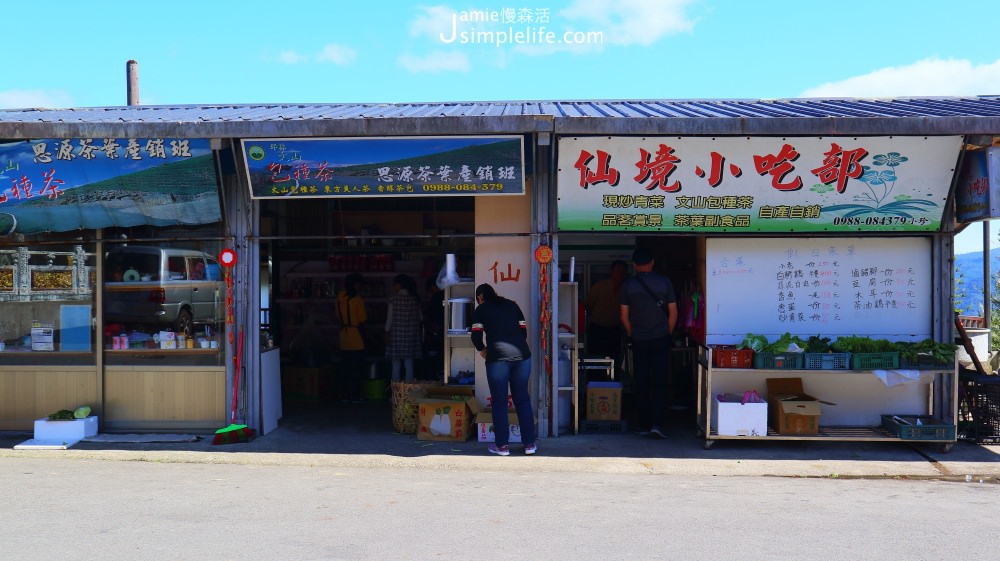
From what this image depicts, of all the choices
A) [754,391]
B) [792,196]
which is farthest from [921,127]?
[754,391]

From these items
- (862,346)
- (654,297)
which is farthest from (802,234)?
(654,297)

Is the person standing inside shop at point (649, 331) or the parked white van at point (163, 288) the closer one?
the person standing inside shop at point (649, 331)

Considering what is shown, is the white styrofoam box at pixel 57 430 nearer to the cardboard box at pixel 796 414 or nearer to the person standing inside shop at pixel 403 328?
the person standing inside shop at pixel 403 328

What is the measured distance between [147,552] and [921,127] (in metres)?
7.76

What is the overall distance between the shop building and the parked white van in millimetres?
21

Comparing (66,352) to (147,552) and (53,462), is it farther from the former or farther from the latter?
(147,552)

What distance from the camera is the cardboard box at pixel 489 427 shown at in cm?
883

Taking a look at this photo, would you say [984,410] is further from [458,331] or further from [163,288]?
[163,288]

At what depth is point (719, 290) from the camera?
29.6ft

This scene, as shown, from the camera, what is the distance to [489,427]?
29.0 ft

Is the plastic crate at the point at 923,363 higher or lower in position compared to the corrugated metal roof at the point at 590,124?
lower

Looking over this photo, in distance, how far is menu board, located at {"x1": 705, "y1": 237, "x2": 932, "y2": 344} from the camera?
8945 mm

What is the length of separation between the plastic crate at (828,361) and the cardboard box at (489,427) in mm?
3183

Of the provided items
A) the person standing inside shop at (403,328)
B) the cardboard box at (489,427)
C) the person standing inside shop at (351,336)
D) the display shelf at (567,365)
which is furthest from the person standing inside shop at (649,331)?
the person standing inside shop at (351,336)
